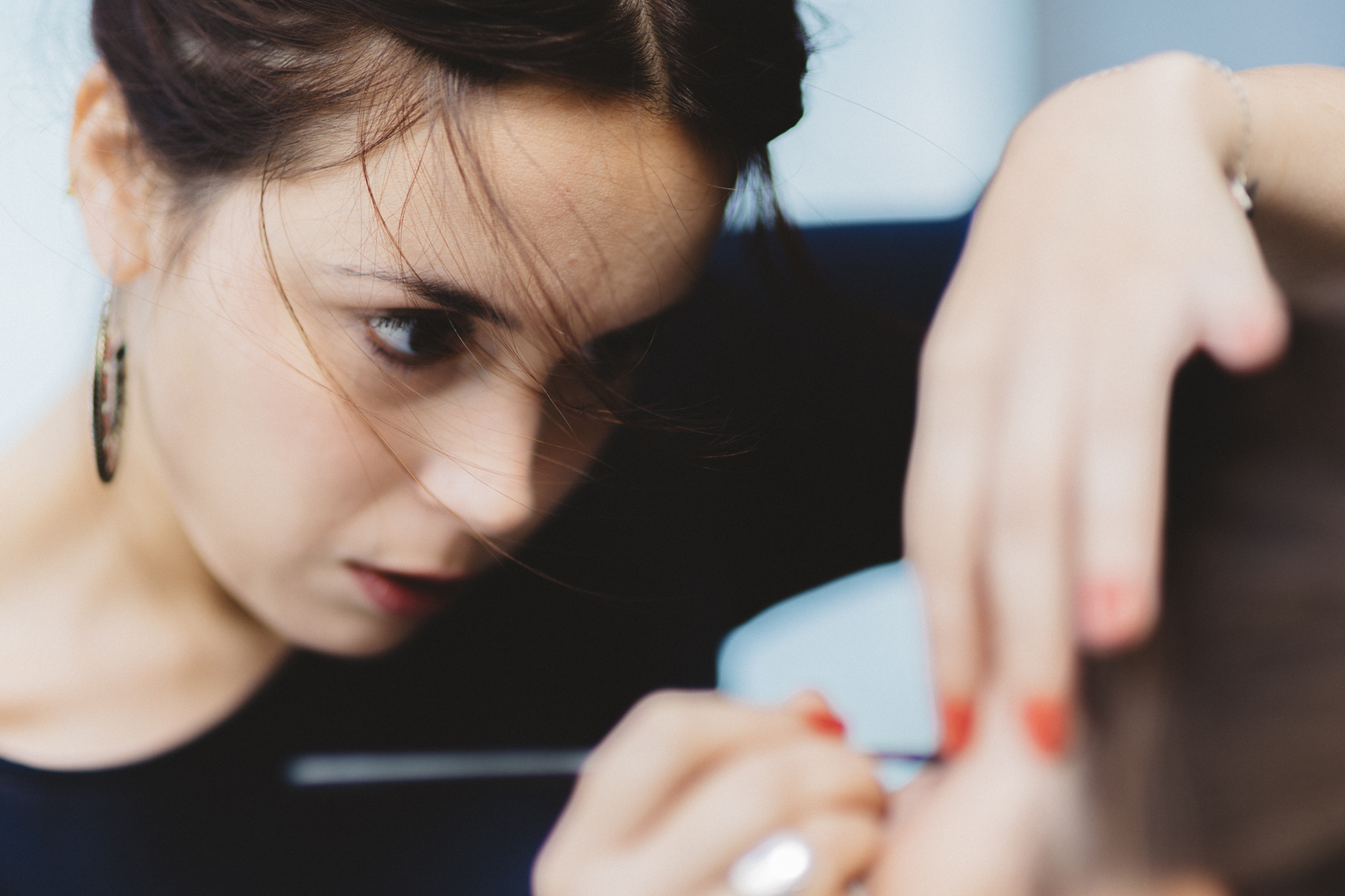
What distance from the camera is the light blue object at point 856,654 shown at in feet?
2.56

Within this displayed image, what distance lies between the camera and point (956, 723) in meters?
0.28

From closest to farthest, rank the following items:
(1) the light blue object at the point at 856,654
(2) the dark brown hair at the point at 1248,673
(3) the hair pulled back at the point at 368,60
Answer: (2) the dark brown hair at the point at 1248,673 → (3) the hair pulled back at the point at 368,60 → (1) the light blue object at the point at 856,654

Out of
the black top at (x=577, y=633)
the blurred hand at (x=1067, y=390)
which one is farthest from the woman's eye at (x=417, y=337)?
the blurred hand at (x=1067, y=390)

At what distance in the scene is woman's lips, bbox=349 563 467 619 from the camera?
506 millimetres

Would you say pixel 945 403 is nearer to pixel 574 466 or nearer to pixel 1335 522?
pixel 1335 522

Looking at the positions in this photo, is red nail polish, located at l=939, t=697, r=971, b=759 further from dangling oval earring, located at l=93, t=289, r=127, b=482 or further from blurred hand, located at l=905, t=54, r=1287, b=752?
dangling oval earring, located at l=93, t=289, r=127, b=482

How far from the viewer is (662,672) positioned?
0.68 meters

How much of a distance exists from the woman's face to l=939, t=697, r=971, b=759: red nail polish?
0.26 m

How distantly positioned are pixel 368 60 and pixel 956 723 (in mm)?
405

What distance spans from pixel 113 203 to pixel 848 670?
0.78m

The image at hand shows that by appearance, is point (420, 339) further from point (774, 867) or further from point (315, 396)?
point (774, 867)

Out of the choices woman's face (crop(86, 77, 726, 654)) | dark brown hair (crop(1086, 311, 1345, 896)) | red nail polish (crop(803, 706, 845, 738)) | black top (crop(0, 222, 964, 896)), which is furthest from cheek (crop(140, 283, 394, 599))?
dark brown hair (crop(1086, 311, 1345, 896))

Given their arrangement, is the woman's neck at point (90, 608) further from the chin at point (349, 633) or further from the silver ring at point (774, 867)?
the silver ring at point (774, 867)

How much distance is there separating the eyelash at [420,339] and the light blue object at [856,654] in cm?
42
